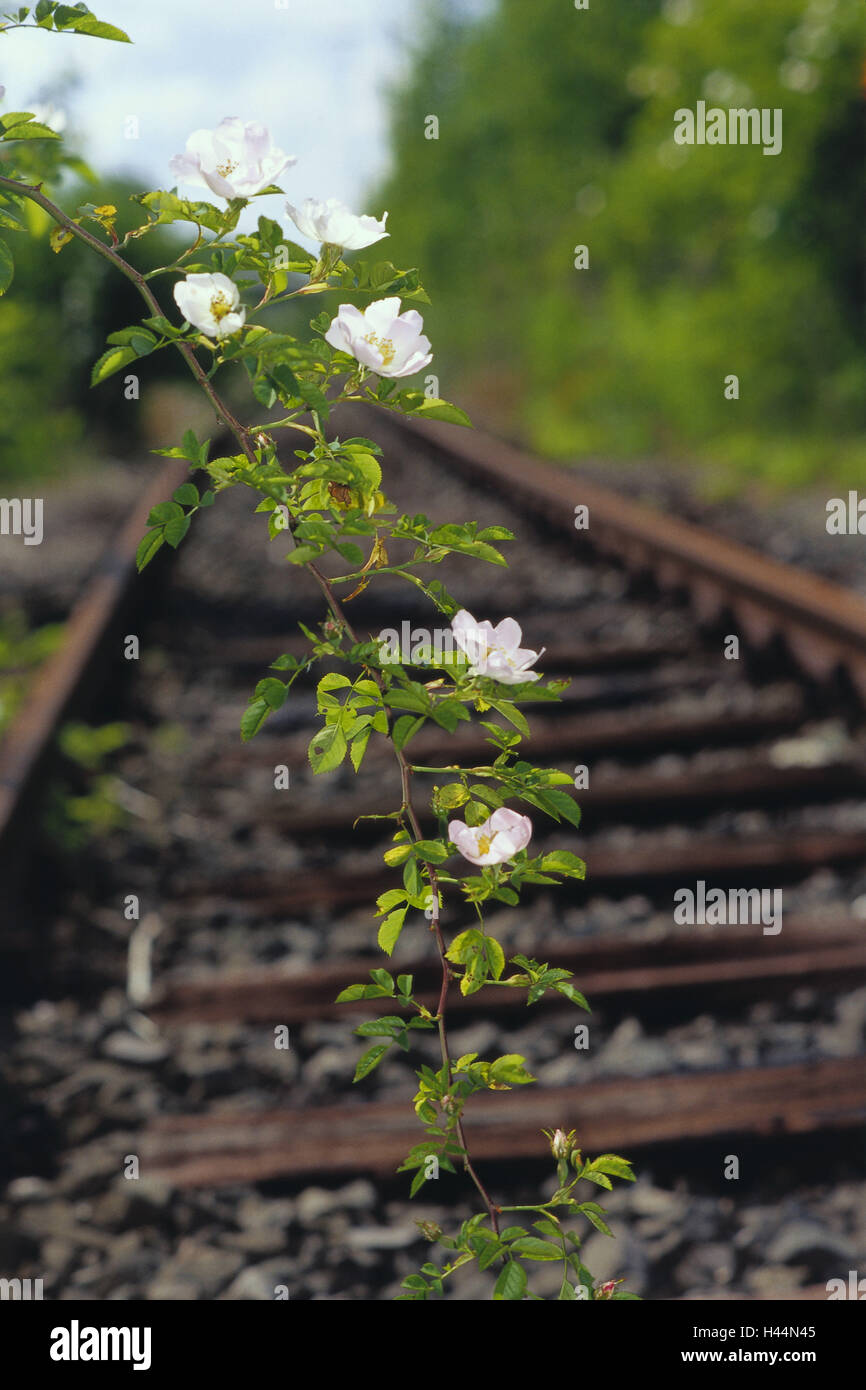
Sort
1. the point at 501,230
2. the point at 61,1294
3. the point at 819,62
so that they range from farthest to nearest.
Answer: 1. the point at 501,230
2. the point at 819,62
3. the point at 61,1294

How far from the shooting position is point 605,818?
2586 millimetres

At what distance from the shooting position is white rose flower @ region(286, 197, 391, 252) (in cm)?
84

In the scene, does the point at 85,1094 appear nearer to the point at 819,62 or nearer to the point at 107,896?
the point at 107,896

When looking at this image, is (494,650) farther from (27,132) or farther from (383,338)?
(27,132)

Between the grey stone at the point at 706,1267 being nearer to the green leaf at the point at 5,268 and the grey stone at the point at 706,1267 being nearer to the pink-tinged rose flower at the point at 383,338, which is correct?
the pink-tinged rose flower at the point at 383,338

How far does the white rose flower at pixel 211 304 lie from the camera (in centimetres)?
82

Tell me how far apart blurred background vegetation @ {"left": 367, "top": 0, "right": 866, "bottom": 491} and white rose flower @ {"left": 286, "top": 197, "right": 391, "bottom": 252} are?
2340 millimetres

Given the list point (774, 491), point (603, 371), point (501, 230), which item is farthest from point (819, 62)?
point (501, 230)

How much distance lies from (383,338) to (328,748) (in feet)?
0.94

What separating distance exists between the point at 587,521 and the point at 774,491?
283 cm

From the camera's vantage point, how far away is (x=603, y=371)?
46.2 feet

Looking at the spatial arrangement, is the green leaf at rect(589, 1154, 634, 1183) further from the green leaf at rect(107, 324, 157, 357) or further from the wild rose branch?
the green leaf at rect(107, 324, 157, 357)

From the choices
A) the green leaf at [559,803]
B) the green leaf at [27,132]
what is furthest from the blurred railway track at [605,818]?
the green leaf at [27,132]

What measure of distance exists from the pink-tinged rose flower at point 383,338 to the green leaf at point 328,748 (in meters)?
0.25
